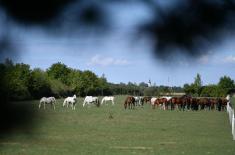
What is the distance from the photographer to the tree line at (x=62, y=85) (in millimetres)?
1417

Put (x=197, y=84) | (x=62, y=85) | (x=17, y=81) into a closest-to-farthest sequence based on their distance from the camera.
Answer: (x=17, y=81) → (x=197, y=84) → (x=62, y=85)

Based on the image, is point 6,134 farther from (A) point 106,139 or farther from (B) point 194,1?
(A) point 106,139

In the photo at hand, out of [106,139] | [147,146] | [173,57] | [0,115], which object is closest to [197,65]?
[173,57]

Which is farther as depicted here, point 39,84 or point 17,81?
point 39,84

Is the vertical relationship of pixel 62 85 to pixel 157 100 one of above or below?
below

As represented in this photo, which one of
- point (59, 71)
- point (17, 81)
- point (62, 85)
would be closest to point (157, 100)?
point (62, 85)

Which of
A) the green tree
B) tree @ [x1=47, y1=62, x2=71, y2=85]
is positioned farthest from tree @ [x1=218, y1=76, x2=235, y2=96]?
the green tree

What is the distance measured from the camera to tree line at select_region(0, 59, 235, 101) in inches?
55.8

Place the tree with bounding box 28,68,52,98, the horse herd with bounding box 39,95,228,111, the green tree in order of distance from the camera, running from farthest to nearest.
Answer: the horse herd with bounding box 39,95,228,111
the tree with bounding box 28,68,52,98
the green tree

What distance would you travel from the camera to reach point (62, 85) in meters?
1.72

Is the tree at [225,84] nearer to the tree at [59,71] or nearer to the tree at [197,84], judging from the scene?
the tree at [197,84]

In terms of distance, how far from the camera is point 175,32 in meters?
1.52

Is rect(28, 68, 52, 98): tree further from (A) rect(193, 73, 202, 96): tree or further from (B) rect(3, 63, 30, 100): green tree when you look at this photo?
(A) rect(193, 73, 202, 96): tree

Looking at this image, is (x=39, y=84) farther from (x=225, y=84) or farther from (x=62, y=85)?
(x=225, y=84)
